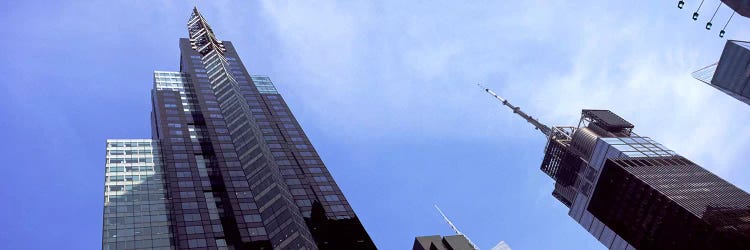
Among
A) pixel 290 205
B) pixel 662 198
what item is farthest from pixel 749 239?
pixel 290 205

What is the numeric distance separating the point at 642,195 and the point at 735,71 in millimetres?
37423

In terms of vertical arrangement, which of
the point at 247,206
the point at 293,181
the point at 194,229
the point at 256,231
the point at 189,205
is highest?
the point at 293,181

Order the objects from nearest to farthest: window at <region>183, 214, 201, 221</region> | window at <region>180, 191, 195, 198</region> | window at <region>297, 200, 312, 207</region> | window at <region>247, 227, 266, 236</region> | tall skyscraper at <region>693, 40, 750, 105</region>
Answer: window at <region>247, 227, 266, 236</region> → tall skyscraper at <region>693, 40, 750, 105</region> → window at <region>183, 214, 201, 221</region> → window at <region>180, 191, 195, 198</region> → window at <region>297, 200, 312, 207</region>

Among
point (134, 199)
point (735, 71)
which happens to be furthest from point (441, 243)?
point (735, 71)

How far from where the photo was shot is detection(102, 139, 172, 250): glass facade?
120 meters

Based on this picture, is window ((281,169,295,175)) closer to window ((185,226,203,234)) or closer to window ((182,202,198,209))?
window ((182,202,198,209))

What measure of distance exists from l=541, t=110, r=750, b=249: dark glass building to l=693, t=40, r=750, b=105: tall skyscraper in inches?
1042

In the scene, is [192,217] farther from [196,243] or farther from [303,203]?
[303,203]

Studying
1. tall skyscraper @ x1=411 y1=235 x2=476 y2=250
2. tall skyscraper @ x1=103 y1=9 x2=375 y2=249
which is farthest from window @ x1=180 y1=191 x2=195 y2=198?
tall skyscraper @ x1=411 y1=235 x2=476 y2=250

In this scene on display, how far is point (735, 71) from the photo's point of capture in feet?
414

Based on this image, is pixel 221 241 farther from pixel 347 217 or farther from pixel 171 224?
pixel 347 217

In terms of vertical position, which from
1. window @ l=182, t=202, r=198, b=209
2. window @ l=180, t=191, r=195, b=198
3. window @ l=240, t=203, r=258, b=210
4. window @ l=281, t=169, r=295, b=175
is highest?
window @ l=281, t=169, r=295, b=175

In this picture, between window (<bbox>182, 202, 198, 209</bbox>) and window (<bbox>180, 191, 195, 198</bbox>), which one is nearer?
window (<bbox>182, 202, 198, 209</bbox>)

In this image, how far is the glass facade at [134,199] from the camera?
120m
